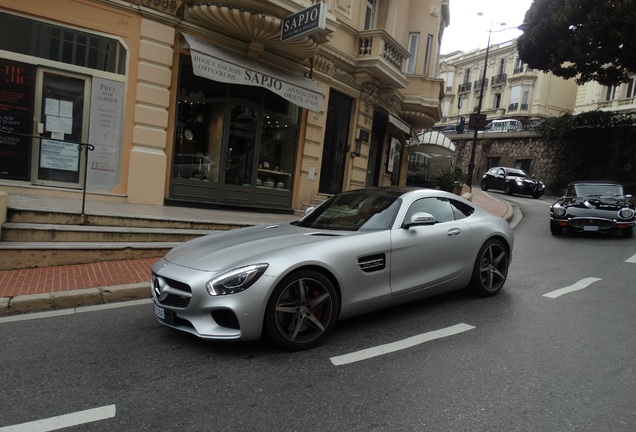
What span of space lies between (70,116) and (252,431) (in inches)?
315

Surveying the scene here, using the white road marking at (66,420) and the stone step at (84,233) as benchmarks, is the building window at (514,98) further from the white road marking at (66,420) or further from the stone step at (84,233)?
the white road marking at (66,420)

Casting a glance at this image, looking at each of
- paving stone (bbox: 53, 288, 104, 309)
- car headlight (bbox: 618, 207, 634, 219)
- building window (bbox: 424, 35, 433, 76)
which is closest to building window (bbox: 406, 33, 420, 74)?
building window (bbox: 424, 35, 433, 76)

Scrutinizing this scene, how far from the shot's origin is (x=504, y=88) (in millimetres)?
52500

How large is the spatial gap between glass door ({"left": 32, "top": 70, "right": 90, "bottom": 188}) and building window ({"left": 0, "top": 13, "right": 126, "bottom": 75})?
1.15 feet

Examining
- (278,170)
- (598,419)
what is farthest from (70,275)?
(278,170)

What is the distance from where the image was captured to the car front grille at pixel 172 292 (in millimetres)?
3514

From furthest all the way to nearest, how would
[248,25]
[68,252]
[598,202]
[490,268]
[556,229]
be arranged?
1. [556,229]
2. [598,202]
3. [248,25]
4. [68,252]
5. [490,268]

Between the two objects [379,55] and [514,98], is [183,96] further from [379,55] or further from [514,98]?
[514,98]

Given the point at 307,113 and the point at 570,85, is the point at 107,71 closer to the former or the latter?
the point at 307,113

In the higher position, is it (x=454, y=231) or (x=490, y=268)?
(x=454, y=231)

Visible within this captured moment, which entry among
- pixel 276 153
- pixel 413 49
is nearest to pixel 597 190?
pixel 413 49

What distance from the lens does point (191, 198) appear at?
9.95m

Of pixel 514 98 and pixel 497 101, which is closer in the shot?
pixel 514 98

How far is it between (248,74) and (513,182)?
21713mm
